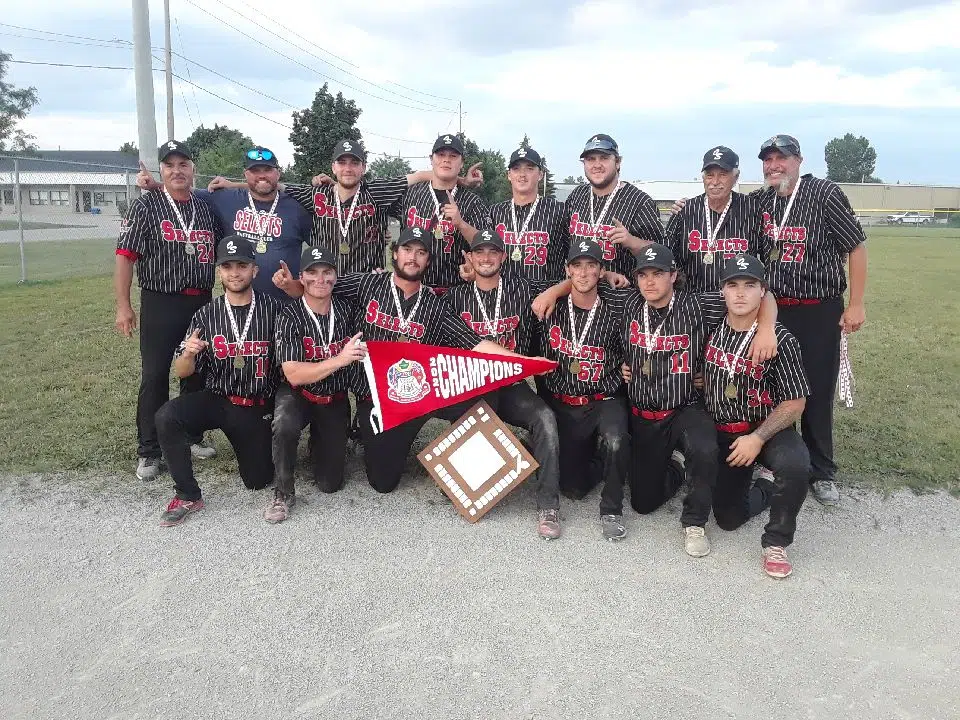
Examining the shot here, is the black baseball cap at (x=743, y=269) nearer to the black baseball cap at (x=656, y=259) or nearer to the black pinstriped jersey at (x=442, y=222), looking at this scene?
the black baseball cap at (x=656, y=259)

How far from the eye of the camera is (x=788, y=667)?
3.69 meters

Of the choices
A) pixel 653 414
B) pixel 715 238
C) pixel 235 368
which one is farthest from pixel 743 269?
pixel 235 368

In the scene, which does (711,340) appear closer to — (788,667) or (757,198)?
(757,198)

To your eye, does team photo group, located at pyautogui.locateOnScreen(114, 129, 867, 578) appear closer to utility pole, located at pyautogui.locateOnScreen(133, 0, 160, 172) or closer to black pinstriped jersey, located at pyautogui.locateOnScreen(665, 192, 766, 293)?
black pinstriped jersey, located at pyautogui.locateOnScreen(665, 192, 766, 293)

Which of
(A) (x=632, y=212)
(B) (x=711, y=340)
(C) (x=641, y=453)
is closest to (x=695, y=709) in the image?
(C) (x=641, y=453)

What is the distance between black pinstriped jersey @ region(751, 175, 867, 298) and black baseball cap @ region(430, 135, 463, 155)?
2.60m

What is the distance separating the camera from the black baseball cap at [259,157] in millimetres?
6328

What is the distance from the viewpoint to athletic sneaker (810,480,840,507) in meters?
5.71

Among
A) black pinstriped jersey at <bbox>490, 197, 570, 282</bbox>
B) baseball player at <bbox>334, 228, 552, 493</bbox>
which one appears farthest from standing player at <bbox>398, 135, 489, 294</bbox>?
baseball player at <bbox>334, 228, 552, 493</bbox>

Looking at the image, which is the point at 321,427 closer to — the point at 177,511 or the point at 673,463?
the point at 177,511

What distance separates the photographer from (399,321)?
5.86m

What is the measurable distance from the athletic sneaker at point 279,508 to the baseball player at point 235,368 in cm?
46

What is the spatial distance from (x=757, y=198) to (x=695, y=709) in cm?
408

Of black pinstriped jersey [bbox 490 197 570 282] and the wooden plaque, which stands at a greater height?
black pinstriped jersey [bbox 490 197 570 282]
